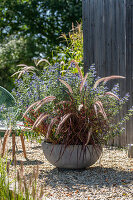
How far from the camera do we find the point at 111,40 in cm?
406

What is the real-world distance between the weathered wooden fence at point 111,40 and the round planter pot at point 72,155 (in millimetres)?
1166

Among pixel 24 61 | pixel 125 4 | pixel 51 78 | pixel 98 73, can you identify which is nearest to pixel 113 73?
pixel 98 73

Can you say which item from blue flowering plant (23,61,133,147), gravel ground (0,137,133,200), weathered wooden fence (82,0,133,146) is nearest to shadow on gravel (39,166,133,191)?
gravel ground (0,137,133,200)

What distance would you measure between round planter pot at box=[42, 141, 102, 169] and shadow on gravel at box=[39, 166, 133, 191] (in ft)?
0.27

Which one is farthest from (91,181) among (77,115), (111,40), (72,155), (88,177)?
(111,40)

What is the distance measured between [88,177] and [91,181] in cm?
11

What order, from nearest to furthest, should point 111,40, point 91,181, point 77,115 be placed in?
point 91,181, point 77,115, point 111,40

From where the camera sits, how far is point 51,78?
2.93 meters

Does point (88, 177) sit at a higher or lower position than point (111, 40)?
lower

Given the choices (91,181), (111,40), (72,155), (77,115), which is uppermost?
(111,40)

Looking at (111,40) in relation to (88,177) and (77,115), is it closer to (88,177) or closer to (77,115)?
(77,115)

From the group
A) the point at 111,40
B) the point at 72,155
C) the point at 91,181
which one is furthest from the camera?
the point at 111,40

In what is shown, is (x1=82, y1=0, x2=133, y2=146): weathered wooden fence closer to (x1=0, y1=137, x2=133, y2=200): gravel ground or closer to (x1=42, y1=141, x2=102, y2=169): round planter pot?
(x1=0, y1=137, x2=133, y2=200): gravel ground

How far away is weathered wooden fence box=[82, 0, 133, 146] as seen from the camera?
3824 mm
